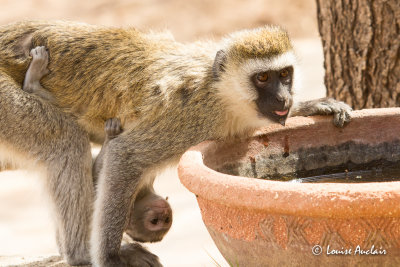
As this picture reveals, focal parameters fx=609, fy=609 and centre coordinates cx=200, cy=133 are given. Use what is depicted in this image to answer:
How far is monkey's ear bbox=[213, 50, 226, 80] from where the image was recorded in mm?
3727

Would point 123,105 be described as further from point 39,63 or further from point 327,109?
point 327,109

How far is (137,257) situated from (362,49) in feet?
7.87

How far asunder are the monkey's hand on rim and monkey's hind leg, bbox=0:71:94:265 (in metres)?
1.43

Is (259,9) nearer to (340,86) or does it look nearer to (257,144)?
(340,86)

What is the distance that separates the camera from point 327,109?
12.3ft

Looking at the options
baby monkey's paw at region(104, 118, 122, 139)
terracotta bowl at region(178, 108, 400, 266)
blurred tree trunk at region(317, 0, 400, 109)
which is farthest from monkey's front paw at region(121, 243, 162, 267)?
blurred tree trunk at region(317, 0, 400, 109)

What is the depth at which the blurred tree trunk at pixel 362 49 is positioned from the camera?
4695 millimetres

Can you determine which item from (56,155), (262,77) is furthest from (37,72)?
(262,77)

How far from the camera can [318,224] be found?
95.5 inches

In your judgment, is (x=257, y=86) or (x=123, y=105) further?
(x=123, y=105)

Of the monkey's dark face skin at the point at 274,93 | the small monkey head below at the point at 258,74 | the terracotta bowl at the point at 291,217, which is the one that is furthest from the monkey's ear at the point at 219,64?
the terracotta bowl at the point at 291,217

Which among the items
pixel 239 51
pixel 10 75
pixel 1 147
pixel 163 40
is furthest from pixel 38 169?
pixel 239 51

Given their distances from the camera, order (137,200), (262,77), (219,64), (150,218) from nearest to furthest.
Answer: (262,77)
(219,64)
(150,218)
(137,200)

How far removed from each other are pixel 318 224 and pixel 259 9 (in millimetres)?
12029
